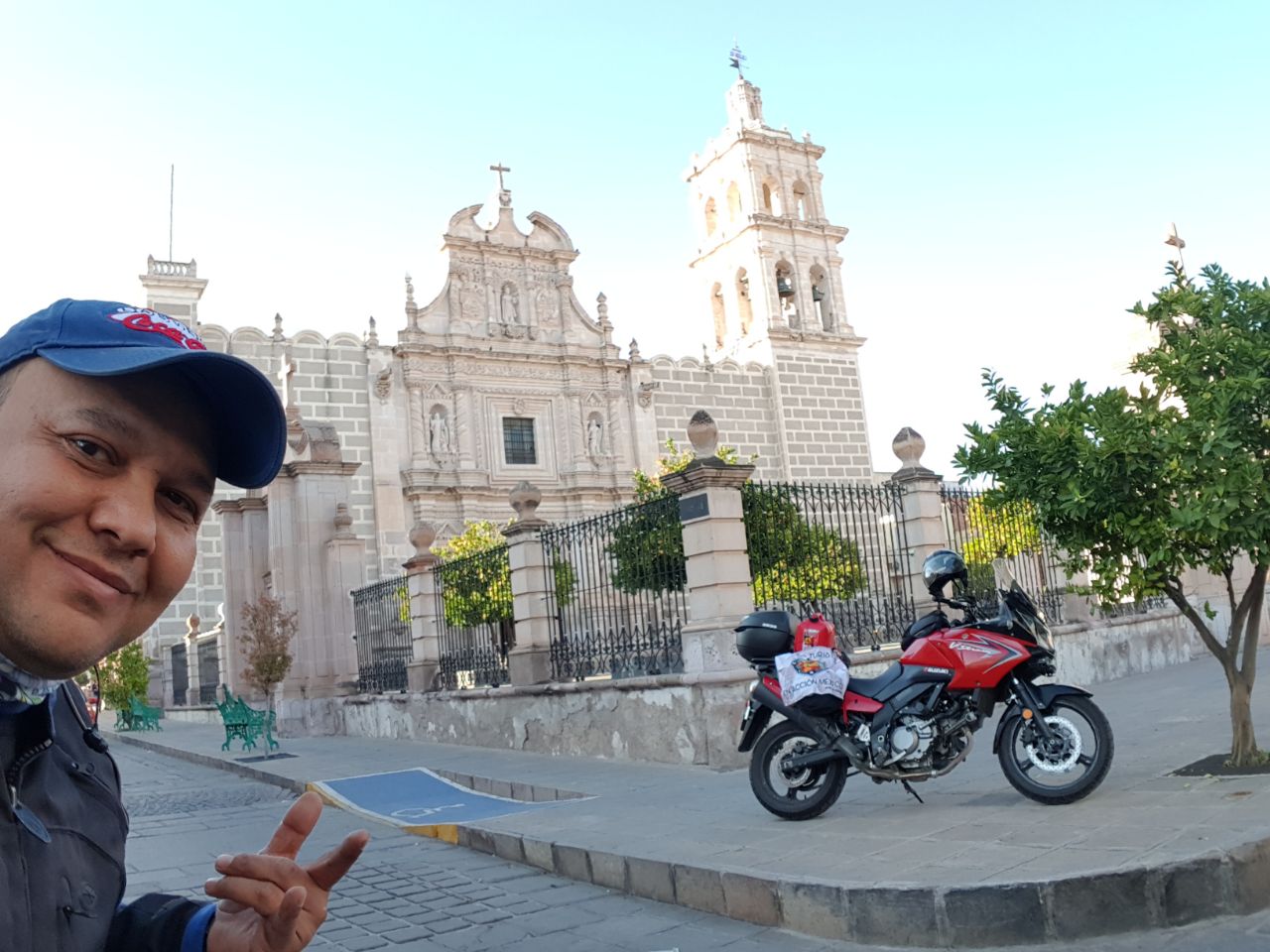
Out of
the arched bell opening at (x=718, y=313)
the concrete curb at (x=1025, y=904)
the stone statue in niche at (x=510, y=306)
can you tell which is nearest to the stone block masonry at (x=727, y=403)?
the arched bell opening at (x=718, y=313)

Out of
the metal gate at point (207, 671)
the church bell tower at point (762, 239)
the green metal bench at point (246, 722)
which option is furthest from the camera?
the church bell tower at point (762, 239)

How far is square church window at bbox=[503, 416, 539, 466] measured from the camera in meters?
30.8

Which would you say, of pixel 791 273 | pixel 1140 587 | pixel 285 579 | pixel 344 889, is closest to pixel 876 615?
pixel 1140 587

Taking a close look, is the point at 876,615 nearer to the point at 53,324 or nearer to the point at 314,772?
the point at 314,772

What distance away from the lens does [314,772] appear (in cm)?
1037

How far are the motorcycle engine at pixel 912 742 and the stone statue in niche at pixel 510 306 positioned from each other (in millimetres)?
27039

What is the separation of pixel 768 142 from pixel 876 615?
89.0 feet

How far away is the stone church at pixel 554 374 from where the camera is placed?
28250 millimetres

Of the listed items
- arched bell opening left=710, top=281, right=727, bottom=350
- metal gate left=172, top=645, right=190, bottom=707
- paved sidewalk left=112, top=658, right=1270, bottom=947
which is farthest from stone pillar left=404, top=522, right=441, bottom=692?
arched bell opening left=710, top=281, right=727, bottom=350

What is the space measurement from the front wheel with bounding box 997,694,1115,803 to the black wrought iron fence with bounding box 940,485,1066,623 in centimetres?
617

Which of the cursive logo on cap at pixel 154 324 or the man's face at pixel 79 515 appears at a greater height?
the cursive logo on cap at pixel 154 324

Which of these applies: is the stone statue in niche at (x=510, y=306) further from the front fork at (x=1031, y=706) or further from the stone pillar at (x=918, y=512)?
the front fork at (x=1031, y=706)

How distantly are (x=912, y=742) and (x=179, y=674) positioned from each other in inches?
960

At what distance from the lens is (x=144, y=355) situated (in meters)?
1.16
